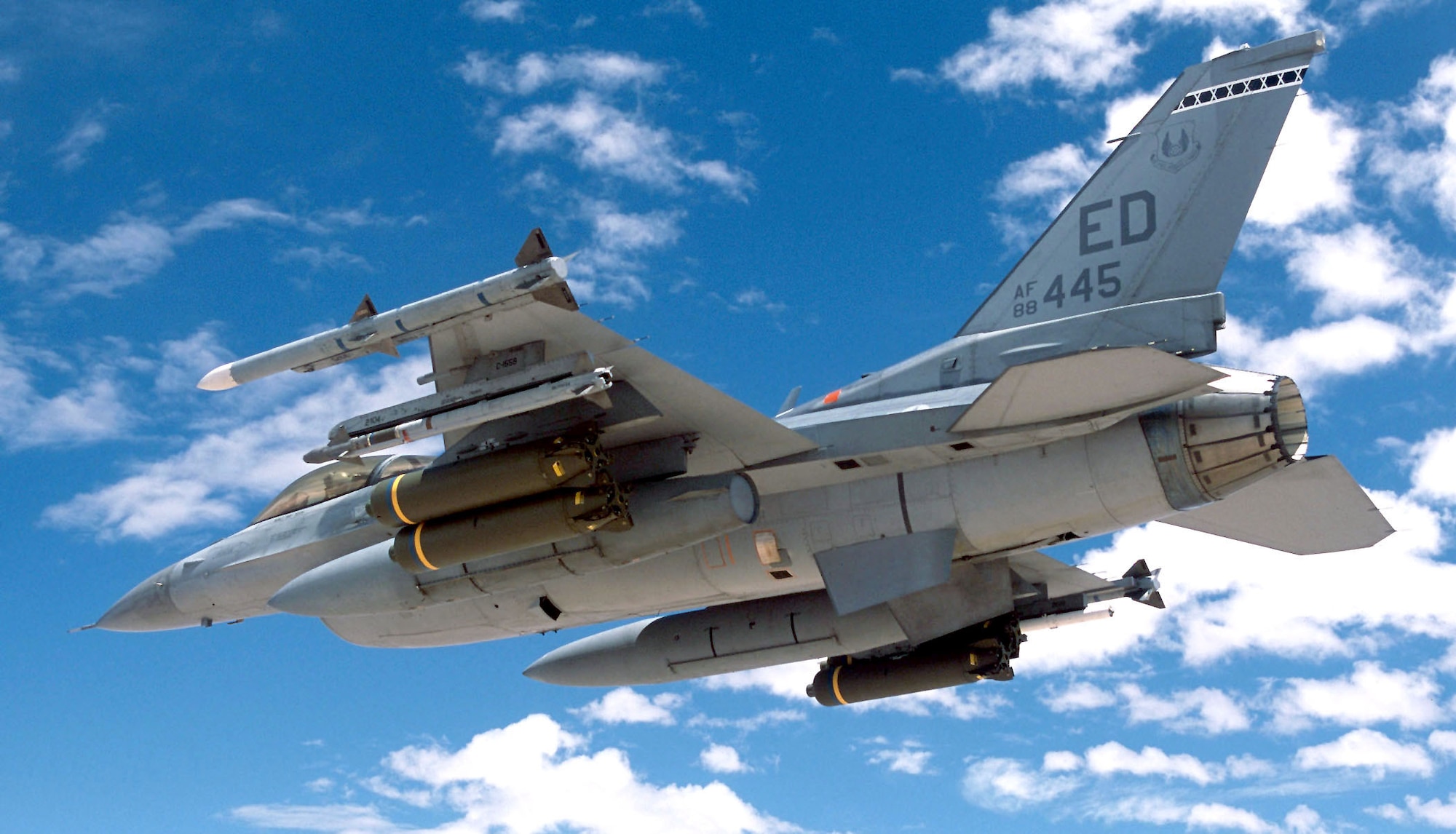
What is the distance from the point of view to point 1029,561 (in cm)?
1541

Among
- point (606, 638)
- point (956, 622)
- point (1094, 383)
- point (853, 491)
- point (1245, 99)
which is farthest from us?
point (606, 638)

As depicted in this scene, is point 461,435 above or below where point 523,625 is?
above

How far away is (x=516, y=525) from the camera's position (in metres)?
11.8

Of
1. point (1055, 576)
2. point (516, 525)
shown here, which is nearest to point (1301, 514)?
point (1055, 576)

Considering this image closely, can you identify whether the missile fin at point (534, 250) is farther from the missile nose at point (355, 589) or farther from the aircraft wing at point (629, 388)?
the missile nose at point (355, 589)

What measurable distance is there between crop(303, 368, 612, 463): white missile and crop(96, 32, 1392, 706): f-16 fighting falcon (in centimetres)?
3

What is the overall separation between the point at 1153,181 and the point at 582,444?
5.53 m

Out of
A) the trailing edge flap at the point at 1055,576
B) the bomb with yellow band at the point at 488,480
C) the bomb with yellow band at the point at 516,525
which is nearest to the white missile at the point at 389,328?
the bomb with yellow band at the point at 488,480

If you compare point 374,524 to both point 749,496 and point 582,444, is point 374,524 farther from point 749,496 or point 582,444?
point 749,496

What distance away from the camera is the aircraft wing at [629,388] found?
11.1 m

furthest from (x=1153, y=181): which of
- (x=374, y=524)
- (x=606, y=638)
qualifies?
(x=374, y=524)

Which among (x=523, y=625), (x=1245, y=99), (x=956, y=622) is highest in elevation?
(x=1245, y=99)

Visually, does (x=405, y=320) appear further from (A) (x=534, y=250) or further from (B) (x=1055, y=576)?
(B) (x=1055, y=576)

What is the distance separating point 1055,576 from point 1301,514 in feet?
10.7
